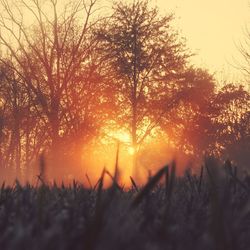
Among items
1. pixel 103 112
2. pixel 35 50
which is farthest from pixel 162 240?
pixel 35 50

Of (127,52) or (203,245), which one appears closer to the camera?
(203,245)

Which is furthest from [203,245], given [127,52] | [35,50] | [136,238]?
[35,50]

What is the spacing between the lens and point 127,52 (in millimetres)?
31547

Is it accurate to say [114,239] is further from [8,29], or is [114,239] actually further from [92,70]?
[8,29]

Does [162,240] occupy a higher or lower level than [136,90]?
lower

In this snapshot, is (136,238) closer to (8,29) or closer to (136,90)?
(136,90)

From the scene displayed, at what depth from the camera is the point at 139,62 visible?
3166 centimetres

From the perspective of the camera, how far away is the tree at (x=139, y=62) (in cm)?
3152

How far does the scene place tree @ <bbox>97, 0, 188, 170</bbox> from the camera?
103 feet

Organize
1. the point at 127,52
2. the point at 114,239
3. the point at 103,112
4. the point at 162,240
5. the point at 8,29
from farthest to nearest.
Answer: the point at 8,29, the point at 103,112, the point at 127,52, the point at 162,240, the point at 114,239

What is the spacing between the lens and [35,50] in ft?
119

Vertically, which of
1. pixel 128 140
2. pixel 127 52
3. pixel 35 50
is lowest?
pixel 128 140

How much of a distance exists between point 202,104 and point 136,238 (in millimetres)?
36775

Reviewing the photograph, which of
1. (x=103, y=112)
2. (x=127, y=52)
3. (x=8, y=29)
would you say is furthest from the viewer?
(x=8, y=29)
